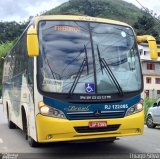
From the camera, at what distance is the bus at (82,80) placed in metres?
8.46

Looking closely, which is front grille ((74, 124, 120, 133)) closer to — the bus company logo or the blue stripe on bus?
the blue stripe on bus

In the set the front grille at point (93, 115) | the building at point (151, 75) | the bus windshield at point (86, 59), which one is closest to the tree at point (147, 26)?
the building at point (151, 75)

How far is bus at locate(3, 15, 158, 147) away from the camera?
8461 mm

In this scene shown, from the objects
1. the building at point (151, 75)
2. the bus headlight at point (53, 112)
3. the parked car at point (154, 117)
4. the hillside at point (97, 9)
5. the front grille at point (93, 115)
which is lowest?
the building at point (151, 75)

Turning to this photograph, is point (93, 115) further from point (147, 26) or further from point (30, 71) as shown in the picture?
point (147, 26)

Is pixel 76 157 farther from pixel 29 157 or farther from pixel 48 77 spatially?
pixel 48 77

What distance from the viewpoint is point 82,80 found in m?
8.68

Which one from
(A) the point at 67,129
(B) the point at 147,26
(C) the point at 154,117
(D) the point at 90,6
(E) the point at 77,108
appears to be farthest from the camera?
(D) the point at 90,6

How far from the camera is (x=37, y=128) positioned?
861 centimetres

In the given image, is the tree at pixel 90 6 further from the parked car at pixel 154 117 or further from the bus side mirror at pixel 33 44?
the bus side mirror at pixel 33 44

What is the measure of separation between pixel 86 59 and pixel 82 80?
0.52 metres

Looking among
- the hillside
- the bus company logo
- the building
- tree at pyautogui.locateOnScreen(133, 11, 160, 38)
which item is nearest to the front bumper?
the bus company logo

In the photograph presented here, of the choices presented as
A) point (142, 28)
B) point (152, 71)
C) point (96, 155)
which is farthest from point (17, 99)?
point (142, 28)

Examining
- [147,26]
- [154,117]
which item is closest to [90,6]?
[147,26]
